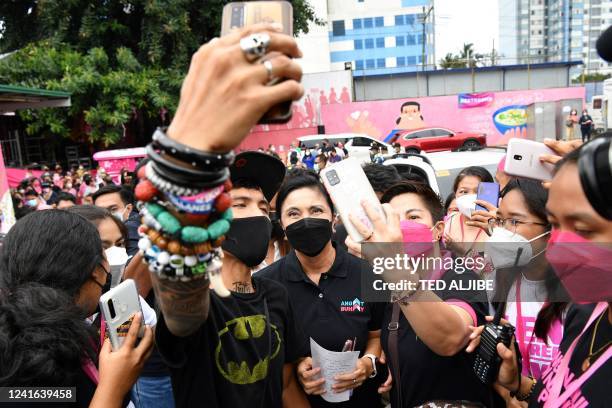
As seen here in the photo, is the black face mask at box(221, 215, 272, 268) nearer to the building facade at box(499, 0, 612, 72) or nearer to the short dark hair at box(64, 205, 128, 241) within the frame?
the short dark hair at box(64, 205, 128, 241)

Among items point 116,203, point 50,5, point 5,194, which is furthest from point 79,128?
point 116,203

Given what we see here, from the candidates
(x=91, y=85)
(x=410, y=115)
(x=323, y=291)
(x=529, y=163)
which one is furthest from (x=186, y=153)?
(x=410, y=115)

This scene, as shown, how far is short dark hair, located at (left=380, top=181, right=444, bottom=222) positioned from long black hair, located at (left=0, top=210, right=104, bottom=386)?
1.57 m

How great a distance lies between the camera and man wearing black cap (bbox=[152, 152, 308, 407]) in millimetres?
1417

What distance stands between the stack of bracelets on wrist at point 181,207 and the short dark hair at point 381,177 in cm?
274

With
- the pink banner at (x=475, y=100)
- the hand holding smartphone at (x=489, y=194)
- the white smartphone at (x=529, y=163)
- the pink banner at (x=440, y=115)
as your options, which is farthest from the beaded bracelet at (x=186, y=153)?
the pink banner at (x=475, y=100)

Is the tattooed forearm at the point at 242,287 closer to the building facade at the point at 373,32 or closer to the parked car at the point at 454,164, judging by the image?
the parked car at the point at 454,164

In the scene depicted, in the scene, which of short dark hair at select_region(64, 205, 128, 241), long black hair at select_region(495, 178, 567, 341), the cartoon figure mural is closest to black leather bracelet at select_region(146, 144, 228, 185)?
long black hair at select_region(495, 178, 567, 341)

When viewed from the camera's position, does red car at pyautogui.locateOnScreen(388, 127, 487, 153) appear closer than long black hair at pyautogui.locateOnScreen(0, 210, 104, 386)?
No

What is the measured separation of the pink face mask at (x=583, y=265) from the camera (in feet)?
4.15

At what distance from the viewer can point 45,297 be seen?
1.44m

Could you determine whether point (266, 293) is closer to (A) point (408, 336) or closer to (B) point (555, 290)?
(A) point (408, 336)

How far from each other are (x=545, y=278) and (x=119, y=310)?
5.58 feet

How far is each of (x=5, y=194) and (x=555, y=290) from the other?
667cm
